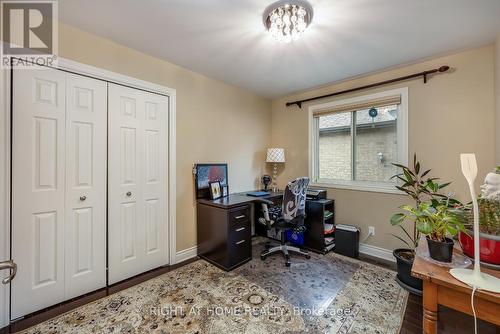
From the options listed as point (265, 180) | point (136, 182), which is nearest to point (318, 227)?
point (265, 180)

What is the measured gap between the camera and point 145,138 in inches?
93.7

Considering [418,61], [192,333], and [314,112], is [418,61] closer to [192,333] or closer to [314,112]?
[314,112]

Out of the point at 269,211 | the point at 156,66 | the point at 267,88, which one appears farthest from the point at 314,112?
the point at 156,66

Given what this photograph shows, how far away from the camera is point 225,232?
2432mm

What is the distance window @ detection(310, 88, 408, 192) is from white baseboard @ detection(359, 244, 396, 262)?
0.76 metres

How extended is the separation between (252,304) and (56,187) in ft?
6.40

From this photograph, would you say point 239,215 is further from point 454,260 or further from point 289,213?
point 454,260

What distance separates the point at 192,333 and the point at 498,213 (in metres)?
1.96

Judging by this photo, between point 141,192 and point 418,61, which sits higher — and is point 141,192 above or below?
below

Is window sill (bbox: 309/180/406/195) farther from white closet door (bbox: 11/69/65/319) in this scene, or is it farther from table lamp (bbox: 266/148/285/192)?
white closet door (bbox: 11/69/65/319)

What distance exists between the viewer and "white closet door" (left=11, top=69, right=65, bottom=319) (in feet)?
5.47

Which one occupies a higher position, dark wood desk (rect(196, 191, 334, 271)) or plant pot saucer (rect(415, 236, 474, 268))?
plant pot saucer (rect(415, 236, 474, 268))

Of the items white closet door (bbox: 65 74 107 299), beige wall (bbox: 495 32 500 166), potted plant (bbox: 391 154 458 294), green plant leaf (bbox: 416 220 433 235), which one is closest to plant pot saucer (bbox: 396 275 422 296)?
potted plant (bbox: 391 154 458 294)

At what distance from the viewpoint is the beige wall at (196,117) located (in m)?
2.05
